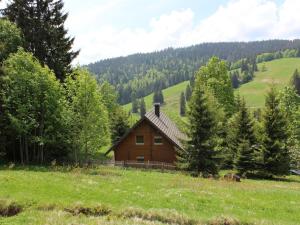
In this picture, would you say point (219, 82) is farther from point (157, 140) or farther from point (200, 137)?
point (200, 137)

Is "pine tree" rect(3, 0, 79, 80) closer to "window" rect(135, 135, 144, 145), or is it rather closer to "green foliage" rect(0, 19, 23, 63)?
"green foliage" rect(0, 19, 23, 63)

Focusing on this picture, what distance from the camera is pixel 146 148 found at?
5309 centimetres

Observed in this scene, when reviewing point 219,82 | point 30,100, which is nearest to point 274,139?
point 219,82

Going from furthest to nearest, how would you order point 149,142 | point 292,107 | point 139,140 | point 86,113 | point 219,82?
point 292,107 → point 219,82 → point 139,140 → point 149,142 → point 86,113

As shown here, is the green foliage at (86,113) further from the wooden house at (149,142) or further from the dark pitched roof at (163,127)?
the wooden house at (149,142)

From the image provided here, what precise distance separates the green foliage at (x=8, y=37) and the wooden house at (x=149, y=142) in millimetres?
18925

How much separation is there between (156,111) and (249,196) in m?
33.0

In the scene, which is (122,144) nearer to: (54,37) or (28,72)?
(54,37)

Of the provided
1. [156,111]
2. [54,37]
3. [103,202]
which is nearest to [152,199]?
[103,202]

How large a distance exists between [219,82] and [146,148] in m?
17.8

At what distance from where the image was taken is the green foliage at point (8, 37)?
4034 centimetres

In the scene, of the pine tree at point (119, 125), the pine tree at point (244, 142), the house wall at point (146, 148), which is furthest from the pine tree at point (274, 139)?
the pine tree at point (119, 125)

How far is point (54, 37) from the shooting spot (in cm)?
4578

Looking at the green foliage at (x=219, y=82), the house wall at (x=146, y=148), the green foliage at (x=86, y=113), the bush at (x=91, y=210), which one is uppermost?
the green foliage at (x=219, y=82)
